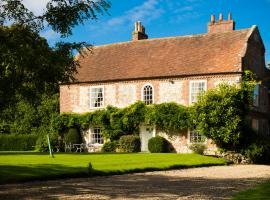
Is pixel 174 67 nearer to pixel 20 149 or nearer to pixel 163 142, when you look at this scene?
pixel 163 142

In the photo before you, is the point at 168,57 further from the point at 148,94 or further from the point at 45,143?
the point at 45,143

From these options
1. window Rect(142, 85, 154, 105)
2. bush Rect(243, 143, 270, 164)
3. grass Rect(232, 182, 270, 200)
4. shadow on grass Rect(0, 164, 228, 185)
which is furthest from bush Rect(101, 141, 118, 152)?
grass Rect(232, 182, 270, 200)

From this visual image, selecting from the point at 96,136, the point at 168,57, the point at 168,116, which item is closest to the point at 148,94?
the point at 168,116

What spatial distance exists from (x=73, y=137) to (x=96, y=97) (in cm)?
363

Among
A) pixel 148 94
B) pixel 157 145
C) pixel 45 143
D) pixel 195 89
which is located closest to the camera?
pixel 157 145

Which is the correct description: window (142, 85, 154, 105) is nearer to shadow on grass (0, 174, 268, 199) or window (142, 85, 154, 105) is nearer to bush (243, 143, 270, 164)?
bush (243, 143, 270, 164)

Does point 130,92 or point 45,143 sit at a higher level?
point 130,92

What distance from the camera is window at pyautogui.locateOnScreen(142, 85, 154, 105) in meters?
35.2

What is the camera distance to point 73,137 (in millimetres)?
36781

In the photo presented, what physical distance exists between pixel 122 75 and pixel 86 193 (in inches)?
928

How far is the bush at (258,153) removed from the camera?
28.5 meters

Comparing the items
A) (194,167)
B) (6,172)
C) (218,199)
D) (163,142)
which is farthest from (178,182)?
(163,142)

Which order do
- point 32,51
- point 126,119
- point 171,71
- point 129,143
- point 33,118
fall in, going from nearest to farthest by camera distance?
point 32,51, point 129,143, point 171,71, point 126,119, point 33,118

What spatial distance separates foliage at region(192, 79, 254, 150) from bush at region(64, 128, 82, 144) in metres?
10.6
